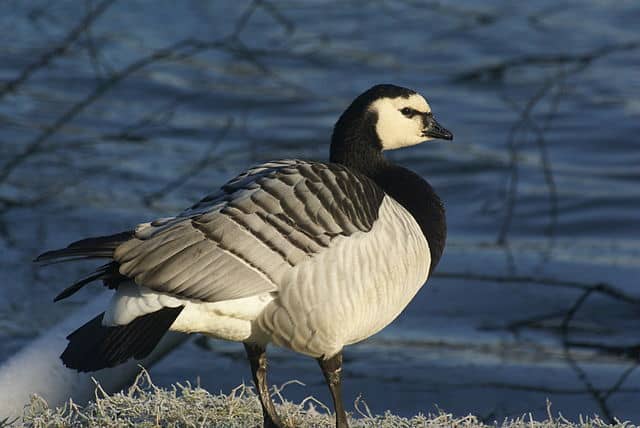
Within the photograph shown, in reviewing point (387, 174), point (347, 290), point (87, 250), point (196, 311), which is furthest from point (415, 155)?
point (87, 250)

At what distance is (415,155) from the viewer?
456 inches

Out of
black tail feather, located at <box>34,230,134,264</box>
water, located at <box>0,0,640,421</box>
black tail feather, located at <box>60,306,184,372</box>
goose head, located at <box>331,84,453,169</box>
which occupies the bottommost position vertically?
water, located at <box>0,0,640,421</box>

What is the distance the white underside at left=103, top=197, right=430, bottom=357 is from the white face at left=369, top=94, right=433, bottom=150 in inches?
24.1

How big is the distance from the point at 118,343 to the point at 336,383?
1.03 m

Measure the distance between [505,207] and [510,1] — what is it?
609cm

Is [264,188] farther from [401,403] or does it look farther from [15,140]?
[15,140]

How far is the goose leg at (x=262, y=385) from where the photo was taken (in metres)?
4.77

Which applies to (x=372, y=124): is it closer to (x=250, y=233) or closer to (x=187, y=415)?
(x=250, y=233)

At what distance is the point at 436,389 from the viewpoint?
7176 mm

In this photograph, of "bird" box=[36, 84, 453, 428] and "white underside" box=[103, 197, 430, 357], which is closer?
"bird" box=[36, 84, 453, 428]

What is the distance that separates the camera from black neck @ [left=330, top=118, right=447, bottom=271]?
5.19 meters

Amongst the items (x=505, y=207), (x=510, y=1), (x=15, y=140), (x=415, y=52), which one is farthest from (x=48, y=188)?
(x=510, y=1)

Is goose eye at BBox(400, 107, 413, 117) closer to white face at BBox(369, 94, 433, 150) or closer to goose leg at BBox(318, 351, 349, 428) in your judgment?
white face at BBox(369, 94, 433, 150)

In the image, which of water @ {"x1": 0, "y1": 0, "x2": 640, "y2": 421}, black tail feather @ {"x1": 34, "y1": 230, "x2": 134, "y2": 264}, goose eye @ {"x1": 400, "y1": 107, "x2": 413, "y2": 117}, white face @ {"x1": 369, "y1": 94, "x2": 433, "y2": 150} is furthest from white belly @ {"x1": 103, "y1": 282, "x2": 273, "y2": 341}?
water @ {"x1": 0, "y1": 0, "x2": 640, "y2": 421}
